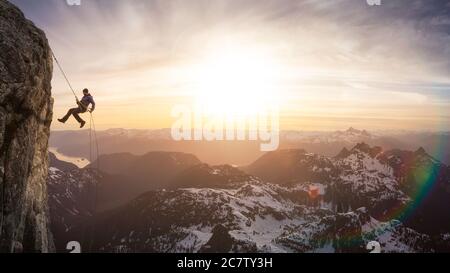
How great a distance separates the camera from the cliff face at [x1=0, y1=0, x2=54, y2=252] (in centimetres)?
3139

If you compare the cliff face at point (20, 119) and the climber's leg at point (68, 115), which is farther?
the climber's leg at point (68, 115)

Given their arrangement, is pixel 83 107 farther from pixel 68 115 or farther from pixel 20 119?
pixel 20 119

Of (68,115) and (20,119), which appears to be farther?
(68,115)

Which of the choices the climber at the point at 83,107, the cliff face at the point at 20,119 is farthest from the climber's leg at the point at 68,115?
the cliff face at the point at 20,119

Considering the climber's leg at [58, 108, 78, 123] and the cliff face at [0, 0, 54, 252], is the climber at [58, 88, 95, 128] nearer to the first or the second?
the climber's leg at [58, 108, 78, 123]

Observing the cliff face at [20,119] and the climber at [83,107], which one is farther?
the climber at [83,107]

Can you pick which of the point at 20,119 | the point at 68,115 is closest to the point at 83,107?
the point at 68,115

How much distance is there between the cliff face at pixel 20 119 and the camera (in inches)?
1236

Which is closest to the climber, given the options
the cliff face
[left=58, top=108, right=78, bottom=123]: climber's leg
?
[left=58, top=108, right=78, bottom=123]: climber's leg

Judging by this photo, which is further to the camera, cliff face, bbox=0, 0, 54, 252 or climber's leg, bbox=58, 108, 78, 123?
climber's leg, bbox=58, 108, 78, 123

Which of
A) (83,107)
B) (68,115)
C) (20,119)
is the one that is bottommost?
(20,119)

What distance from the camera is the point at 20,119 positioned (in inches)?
1358

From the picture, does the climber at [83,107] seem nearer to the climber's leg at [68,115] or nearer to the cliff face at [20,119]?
the climber's leg at [68,115]
